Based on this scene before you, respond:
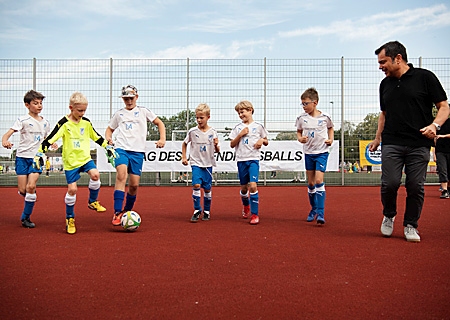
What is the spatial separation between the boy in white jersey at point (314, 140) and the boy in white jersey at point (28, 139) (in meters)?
3.86

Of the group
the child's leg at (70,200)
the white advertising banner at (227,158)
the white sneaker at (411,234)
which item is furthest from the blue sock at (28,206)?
the white advertising banner at (227,158)

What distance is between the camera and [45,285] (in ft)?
11.8

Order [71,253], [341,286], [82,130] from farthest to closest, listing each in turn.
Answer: [82,130] → [71,253] → [341,286]

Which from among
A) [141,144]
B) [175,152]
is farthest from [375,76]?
[141,144]

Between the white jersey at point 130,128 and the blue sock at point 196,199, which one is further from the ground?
the white jersey at point 130,128

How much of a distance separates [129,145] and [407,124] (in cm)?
380

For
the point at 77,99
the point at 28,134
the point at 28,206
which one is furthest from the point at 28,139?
the point at 77,99

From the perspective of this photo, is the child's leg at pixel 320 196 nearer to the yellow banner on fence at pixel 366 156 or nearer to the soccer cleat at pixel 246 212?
the soccer cleat at pixel 246 212

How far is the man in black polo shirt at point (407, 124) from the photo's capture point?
558 cm

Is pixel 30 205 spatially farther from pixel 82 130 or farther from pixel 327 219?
pixel 327 219

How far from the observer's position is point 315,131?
7.51 m

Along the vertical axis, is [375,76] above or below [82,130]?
above

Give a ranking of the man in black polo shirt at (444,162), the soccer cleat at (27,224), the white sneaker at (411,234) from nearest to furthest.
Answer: the white sneaker at (411,234), the soccer cleat at (27,224), the man in black polo shirt at (444,162)

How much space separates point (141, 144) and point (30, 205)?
71.7 inches
